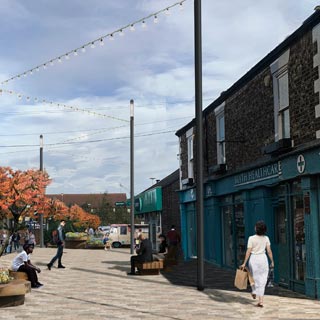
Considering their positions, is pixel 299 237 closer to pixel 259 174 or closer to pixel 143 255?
pixel 259 174

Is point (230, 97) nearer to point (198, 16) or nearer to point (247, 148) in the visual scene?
point (247, 148)

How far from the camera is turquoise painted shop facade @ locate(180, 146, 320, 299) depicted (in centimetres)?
1146

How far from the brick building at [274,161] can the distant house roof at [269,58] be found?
0.02 meters

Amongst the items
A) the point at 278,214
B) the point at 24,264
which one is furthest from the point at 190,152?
the point at 24,264

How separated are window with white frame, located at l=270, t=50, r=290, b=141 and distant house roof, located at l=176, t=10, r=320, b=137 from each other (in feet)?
0.59

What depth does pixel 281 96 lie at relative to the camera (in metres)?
13.8

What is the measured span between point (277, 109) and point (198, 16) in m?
3.12

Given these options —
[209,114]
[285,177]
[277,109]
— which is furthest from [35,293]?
[209,114]

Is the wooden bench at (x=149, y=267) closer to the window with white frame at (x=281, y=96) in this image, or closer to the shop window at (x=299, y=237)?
the shop window at (x=299, y=237)

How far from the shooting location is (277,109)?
46.4 feet

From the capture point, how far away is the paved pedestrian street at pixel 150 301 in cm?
939

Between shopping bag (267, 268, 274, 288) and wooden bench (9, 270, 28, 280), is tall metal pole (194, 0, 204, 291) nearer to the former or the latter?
shopping bag (267, 268, 274, 288)

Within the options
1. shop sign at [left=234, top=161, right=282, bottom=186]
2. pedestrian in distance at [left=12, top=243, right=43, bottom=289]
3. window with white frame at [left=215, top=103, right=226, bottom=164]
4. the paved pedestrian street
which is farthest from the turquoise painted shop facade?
pedestrian in distance at [left=12, top=243, right=43, bottom=289]

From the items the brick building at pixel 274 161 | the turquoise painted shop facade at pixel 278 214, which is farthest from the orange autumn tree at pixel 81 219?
the brick building at pixel 274 161
